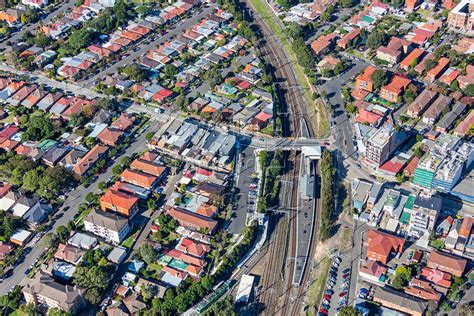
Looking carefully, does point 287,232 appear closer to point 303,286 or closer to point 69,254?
point 303,286

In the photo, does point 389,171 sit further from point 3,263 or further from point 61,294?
point 3,263

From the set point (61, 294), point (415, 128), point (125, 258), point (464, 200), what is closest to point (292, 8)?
point (415, 128)

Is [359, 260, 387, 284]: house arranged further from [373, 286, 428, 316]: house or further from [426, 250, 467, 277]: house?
[426, 250, 467, 277]: house

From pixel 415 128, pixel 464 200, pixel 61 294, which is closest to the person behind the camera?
pixel 61 294

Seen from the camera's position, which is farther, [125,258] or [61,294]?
[125,258]

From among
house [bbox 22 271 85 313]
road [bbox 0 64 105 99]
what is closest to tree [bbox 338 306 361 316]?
house [bbox 22 271 85 313]

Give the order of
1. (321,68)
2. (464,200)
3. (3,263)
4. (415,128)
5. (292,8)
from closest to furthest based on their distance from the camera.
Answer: (3,263) → (464,200) → (415,128) → (321,68) → (292,8)
